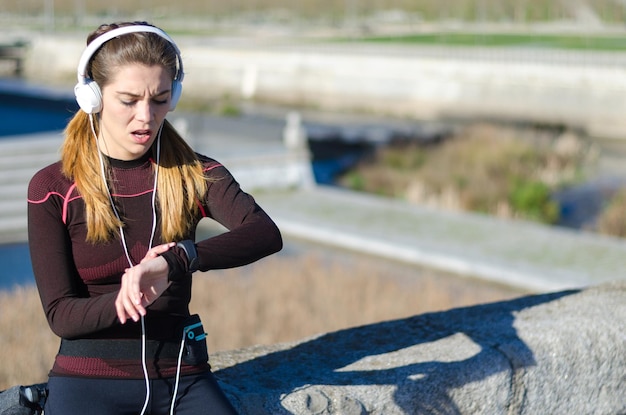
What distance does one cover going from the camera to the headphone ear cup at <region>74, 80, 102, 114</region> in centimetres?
256

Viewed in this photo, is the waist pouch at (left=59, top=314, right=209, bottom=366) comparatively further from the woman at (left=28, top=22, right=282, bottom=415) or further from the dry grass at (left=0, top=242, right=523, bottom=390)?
the dry grass at (left=0, top=242, right=523, bottom=390)

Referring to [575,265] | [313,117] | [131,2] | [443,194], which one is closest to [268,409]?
[575,265]

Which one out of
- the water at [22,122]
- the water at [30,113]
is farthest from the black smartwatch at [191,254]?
the water at [30,113]

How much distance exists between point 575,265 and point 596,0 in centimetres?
6119

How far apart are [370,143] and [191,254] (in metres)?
20.6

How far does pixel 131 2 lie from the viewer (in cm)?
10350

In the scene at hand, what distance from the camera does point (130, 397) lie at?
2.54 m

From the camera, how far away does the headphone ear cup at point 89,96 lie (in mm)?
2559

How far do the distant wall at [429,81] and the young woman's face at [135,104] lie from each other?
2366cm

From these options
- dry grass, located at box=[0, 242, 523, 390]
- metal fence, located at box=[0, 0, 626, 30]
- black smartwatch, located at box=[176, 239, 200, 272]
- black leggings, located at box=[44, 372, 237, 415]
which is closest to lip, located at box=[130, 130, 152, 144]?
black smartwatch, located at box=[176, 239, 200, 272]

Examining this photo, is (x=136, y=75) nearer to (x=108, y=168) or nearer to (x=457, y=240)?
(x=108, y=168)

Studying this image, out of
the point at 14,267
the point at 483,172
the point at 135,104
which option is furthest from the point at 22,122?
the point at 135,104

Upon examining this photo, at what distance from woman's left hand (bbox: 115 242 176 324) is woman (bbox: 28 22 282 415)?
23mm

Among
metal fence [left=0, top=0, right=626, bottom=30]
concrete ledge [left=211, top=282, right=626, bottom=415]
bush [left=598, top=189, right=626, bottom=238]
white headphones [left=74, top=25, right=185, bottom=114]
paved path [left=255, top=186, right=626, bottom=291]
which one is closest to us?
white headphones [left=74, top=25, right=185, bottom=114]
